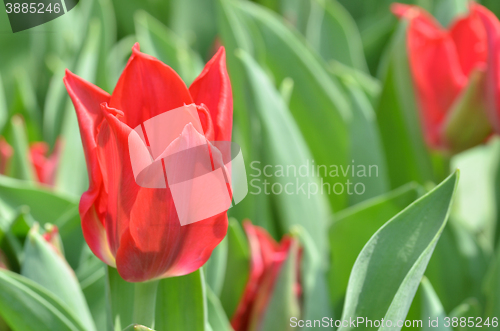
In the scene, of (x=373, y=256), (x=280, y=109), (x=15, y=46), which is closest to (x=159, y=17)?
(x=15, y=46)

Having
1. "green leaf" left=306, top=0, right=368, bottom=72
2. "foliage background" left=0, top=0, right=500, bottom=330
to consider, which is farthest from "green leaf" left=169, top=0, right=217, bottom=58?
"green leaf" left=306, top=0, right=368, bottom=72

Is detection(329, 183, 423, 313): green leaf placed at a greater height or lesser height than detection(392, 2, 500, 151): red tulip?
lesser

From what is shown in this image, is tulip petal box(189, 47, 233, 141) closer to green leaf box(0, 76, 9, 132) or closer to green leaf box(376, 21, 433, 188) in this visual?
green leaf box(376, 21, 433, 188)

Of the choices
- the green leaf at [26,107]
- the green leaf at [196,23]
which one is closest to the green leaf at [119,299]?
the green leaf at [26,107]

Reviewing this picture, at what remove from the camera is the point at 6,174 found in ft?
1.91

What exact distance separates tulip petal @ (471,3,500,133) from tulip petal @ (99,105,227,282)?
29 centimetres

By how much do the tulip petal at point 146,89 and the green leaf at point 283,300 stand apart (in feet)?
0.58

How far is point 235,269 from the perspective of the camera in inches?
17.0

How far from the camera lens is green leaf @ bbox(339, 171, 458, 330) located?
0.75 ft

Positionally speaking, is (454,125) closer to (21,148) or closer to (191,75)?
(191,75)

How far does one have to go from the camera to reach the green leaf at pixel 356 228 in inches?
16.1

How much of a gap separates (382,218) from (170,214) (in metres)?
0.25

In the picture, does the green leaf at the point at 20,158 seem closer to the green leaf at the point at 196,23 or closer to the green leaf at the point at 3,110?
the green leaf at the point at 3,110

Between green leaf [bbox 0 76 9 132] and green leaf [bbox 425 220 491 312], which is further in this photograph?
green leaf [bbox 0 76 9 132]
